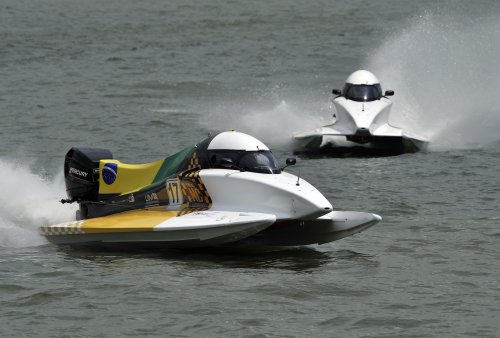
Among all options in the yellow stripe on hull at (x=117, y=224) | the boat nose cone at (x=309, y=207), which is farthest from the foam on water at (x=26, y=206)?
the boat nose cone at (x=309, y=207)

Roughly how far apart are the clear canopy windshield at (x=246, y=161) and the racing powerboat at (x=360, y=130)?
8.30 metres

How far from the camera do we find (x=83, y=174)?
56.1 feet

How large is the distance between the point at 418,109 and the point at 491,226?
37.7 ft

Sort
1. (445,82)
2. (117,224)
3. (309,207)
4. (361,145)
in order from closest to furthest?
(309,207) → (117,224) → (361,145) → (445,82)

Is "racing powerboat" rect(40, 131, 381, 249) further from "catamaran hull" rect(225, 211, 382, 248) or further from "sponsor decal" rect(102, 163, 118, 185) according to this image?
"sponsor decal" rect(102, 163, 118, 185)

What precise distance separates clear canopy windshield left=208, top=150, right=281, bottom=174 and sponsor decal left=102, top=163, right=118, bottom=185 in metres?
1.81

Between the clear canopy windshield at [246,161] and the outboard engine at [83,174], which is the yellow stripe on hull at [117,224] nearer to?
the outboard engine at [83,174]

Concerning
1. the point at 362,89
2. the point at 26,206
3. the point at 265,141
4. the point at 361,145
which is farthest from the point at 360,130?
the point at 26,206

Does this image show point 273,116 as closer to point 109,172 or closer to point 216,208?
point 109,172

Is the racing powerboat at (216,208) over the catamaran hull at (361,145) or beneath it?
beneath

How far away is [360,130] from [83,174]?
7974mm

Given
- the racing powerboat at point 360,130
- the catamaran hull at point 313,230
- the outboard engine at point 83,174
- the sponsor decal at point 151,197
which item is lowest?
the catamaran hull at point 313,230

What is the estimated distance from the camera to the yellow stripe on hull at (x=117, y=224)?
1559 centimetres

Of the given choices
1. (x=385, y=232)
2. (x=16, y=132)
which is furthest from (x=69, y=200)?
(x=16, y=132)
